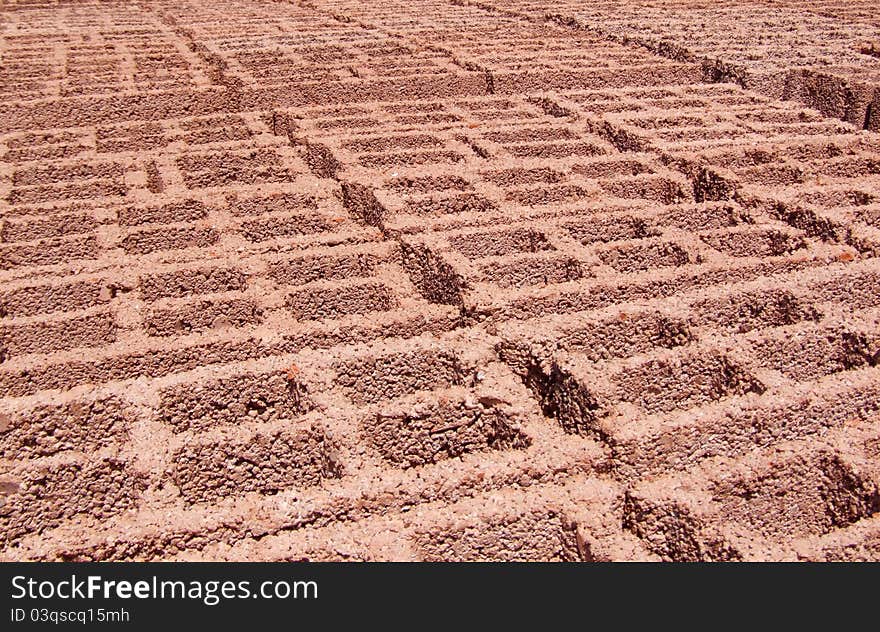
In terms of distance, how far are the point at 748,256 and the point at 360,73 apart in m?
2.10

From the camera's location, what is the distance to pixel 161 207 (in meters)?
2.59

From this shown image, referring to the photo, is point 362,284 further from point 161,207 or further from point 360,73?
point 360,73

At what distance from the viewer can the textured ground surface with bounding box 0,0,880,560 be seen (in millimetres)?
1573

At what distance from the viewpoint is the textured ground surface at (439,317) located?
157 cm

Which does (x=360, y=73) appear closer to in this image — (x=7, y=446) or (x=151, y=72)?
(x=151, y=72)

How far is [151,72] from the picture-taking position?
3.97 metres

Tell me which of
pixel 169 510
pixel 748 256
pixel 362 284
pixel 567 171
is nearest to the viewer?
pixel 169 510

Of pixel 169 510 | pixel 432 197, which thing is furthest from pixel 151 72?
pixel 169 510

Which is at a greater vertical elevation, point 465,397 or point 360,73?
point 360,73

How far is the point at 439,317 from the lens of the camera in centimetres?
204

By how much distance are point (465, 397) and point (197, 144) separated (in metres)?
1.79

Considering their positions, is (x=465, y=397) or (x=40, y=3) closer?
(x=465, y=397)

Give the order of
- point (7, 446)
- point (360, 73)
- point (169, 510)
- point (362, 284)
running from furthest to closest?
point (360, 73)
point (362, 284)
point (7, 446)
point (169, 510)

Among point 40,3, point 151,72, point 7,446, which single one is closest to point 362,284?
point 7,446
